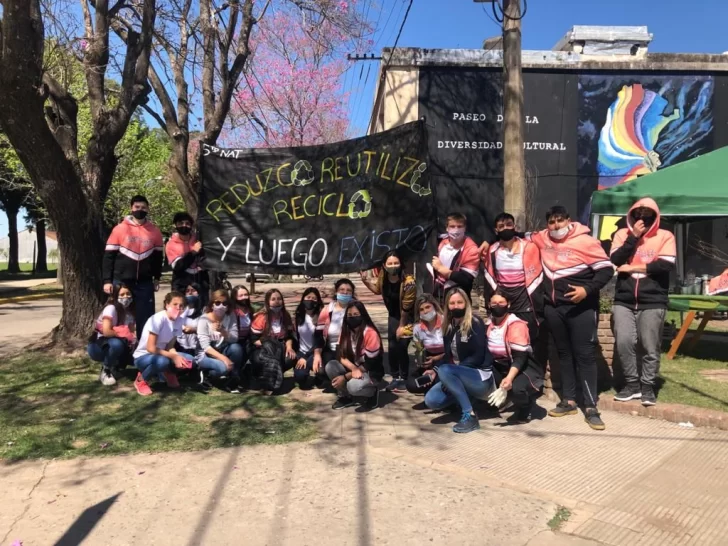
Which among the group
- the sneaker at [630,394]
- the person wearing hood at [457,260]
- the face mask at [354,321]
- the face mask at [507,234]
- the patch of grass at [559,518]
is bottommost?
the patch of grass at [559,518]

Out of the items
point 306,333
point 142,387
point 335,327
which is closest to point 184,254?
point 142,387

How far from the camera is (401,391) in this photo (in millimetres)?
6250

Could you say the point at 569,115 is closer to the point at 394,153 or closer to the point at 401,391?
the point at 394,153

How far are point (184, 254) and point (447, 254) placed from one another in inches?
115

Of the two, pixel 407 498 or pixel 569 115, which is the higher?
pixel 569 115

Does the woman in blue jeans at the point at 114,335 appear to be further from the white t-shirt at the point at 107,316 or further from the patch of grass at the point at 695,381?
the patch of grass at the point at 695,381

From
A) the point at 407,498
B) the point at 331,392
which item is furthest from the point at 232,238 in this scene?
the point at 407,498

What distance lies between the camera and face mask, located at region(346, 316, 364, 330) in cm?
Result: 567

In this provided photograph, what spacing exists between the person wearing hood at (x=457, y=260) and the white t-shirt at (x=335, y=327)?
106 centimetres

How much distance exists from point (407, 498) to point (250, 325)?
3126 millimetres

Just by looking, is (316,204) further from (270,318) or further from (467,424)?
(467,424)

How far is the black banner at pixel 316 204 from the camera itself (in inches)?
245

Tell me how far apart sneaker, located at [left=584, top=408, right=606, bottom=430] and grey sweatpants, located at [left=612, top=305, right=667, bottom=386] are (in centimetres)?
67

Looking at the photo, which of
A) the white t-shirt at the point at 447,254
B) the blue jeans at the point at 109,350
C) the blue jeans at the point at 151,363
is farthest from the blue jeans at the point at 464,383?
the blue jeans at the point at 109,350
